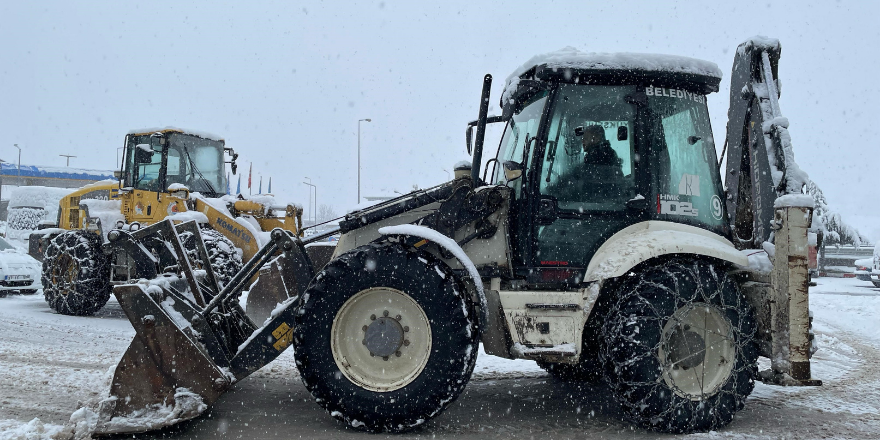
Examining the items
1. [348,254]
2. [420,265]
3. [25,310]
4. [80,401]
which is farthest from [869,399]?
[25,310]

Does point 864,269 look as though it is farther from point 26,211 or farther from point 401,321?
point 26,211

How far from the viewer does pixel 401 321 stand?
4.08 meters

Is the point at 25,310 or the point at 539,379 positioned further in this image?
the point at 25,310

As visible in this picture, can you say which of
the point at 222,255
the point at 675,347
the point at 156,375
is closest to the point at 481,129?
the point at 675,347

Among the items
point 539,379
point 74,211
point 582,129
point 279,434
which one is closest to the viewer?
point 279,434

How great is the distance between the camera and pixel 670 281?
409 centimetres

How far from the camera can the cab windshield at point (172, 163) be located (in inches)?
412

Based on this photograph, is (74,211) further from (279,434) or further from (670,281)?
(670,281)

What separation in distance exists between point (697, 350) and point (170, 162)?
29.7 feet

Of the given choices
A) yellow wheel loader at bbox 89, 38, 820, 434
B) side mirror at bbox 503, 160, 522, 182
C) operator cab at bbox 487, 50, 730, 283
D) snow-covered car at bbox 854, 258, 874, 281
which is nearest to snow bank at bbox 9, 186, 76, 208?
yellow wheel loader at bbox 89, 38, 820, 434

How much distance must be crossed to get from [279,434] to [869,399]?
15.5ft

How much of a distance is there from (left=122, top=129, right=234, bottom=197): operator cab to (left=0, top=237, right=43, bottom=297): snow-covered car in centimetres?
375

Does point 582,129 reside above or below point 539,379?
above

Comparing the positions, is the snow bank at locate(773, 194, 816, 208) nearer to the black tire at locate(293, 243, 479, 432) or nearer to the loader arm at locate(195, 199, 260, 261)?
the black tire at locate(293, 243, 479, 432)
